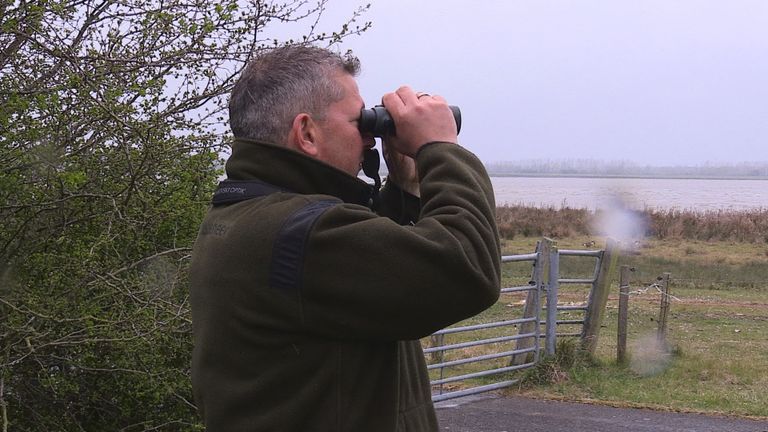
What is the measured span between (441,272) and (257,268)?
0.35 meters

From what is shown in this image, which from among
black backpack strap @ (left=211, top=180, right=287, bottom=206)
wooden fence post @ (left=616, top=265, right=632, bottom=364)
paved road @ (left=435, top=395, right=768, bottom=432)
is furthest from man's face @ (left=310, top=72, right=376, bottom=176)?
wooden fence post @ (left=616, top=265, right=632, bottom=364)

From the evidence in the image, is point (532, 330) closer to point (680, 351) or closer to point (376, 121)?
point (680, 351)

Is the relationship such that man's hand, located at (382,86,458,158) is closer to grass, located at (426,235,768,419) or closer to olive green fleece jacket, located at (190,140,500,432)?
olive green fleece jacket, located at (190,140,500,432)

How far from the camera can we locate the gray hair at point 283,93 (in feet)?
6.14

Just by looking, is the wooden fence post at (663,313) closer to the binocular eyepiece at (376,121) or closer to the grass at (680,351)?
the grass at (680,351)

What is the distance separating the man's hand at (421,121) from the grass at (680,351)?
6810 mm

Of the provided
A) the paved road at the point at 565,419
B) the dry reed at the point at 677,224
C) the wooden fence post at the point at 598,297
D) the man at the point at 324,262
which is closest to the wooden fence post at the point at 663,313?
the wooden fence post at the point at 598,297

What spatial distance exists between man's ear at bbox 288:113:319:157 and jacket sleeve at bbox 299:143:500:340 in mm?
200

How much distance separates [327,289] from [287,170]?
0.97ft

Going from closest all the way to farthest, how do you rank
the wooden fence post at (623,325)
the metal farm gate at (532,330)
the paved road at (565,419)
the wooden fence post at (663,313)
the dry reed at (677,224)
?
the paved road at (565,419), the metal farm gate at (532,330), the wooden fence post at (623,325), the wooden fence post at (663,313), the dry reed at (677,224)

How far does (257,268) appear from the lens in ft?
5.64

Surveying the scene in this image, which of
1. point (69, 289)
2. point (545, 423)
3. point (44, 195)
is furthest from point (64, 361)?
point (545, 423)

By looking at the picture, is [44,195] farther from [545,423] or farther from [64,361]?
[545,423]

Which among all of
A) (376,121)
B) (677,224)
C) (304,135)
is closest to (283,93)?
(304,135)
